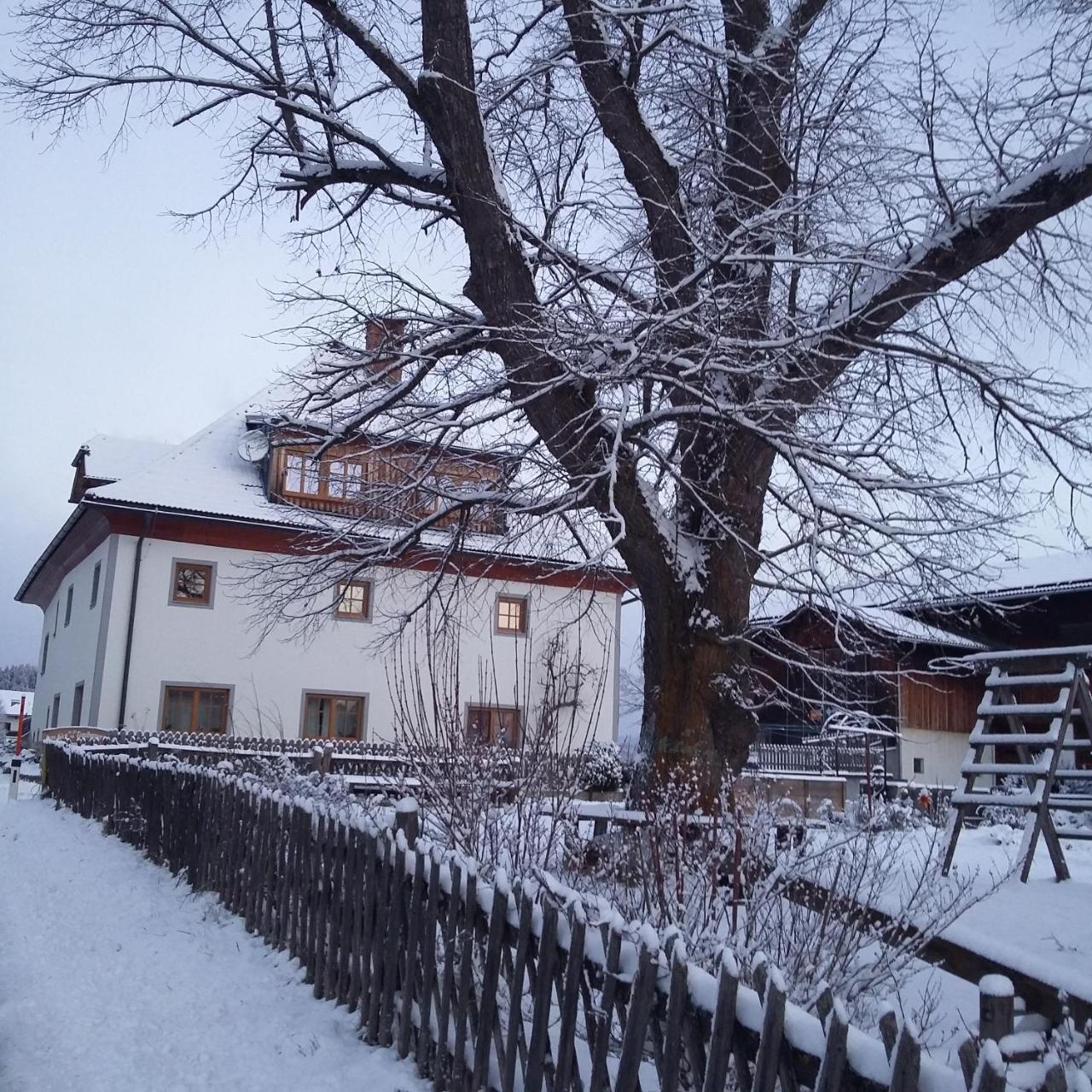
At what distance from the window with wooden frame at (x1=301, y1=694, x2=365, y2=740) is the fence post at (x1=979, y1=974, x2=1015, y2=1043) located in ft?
77.3

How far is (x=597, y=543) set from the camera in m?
10.6

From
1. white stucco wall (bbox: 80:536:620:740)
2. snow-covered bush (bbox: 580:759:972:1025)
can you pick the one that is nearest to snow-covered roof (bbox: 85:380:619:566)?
white stucco wall (bbox: 80:536:620:740)

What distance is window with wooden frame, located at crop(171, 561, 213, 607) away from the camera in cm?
2428

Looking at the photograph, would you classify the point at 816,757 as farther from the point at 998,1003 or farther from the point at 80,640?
the point at 998,1003

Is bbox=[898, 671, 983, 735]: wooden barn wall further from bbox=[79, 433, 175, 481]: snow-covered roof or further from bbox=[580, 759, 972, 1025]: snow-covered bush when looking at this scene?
bbox=[580, 759, 972, 1025]: snow-covered bush

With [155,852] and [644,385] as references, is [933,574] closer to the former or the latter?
[644,385]

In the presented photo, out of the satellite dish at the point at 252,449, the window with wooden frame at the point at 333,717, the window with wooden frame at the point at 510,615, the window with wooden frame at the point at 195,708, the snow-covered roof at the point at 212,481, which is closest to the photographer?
the snow-covered roof at the point at 212,481

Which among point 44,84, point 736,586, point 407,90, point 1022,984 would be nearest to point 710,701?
point 736,586

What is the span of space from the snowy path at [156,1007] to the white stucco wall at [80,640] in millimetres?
15077

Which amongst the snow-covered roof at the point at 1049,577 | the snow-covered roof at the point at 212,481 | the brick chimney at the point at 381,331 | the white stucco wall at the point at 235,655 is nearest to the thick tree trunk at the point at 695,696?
the brick chimney at the point at 381,331

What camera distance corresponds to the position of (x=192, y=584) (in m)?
24.5

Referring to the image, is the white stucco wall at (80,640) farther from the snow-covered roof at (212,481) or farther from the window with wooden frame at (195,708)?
the window with wooden frame at (195,708)

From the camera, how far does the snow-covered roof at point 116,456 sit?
25.6 m

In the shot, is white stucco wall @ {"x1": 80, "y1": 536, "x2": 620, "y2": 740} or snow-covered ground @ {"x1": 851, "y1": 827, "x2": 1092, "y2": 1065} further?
white stucco wall @ {"x1": 80, "y1": 536, "x2": 620, "y2": 740}
